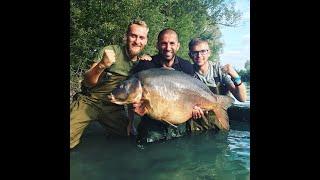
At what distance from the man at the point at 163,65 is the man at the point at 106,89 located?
3.8 inches

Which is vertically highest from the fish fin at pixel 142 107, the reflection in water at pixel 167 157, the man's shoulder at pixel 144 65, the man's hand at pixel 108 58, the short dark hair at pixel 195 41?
the short dark hair at pixel 195 41

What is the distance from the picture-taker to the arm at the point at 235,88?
2697 millimetres

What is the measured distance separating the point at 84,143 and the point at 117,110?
0.32m

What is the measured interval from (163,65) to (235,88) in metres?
0.53

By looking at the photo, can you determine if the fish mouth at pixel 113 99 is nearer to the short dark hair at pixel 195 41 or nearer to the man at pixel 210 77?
the man at pixel 210 77

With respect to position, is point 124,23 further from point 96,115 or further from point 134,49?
point 96,115

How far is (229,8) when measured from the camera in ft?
8.99

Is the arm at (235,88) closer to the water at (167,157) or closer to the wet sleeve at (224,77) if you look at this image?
the wet sleeve at (224,77)

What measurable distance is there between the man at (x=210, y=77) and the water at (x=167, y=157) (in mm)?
89

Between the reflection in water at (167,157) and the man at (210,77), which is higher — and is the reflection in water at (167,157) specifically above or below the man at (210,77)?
below

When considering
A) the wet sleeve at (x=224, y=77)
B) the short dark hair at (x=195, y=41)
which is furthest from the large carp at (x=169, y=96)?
the short dark hair at (x=195, y=41)

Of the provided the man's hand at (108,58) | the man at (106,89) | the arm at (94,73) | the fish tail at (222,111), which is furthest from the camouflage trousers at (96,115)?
the fish tail at (222,111)

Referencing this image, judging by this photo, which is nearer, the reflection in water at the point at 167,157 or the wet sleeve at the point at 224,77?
the reflection in water at the point at 167,157
